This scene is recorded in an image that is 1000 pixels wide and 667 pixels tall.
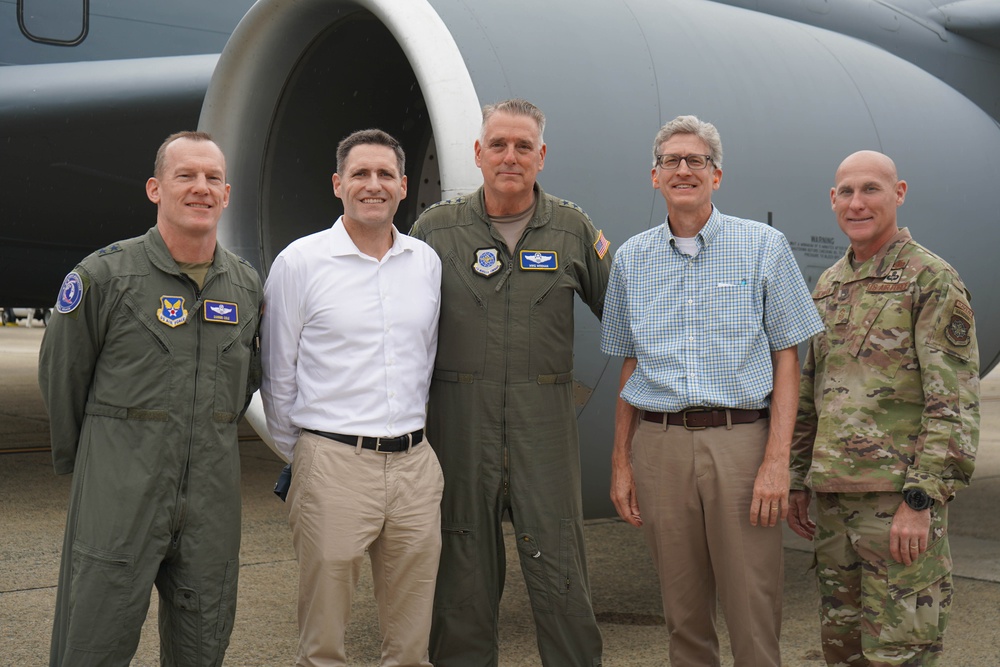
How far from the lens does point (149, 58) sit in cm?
640

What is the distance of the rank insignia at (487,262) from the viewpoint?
2887mm

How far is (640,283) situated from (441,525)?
85cm

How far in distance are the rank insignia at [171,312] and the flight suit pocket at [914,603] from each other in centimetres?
188

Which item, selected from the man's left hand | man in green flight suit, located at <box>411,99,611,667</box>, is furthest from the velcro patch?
man in green flight suit, located at <box>411,99,611,667</box>

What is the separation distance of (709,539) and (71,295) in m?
1.69

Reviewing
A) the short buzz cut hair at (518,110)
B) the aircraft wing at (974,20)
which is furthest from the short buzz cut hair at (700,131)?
the aircraft wing at (974,20)

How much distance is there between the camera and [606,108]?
3.44 meters

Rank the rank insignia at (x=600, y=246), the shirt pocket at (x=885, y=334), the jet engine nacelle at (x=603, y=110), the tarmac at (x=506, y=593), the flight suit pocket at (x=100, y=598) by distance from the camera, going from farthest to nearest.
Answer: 1. the tarmac at (x=506, y=593)
2. the jet engine nacelle at (x=603, y=110)
3. the rank insignia at (x=600, y=246)
4. the shirt pocket at (x=885, y=334)
5. the flight suit pocket at (x=100, y=598)

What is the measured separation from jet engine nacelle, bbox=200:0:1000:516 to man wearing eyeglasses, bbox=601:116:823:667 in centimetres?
60

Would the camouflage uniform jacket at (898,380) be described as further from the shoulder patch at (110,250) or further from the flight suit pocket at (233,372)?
the shoulder patch at (110,250)

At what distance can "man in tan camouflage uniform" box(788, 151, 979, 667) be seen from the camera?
2703 mm

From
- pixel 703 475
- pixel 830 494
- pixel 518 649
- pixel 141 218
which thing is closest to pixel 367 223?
pixel 703 475

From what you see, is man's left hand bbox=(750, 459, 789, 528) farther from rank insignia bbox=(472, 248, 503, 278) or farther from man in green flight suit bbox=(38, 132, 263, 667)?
man in green flight suit bbox=(38, 132, 263, 667)

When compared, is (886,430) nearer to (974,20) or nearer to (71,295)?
(71,295)
